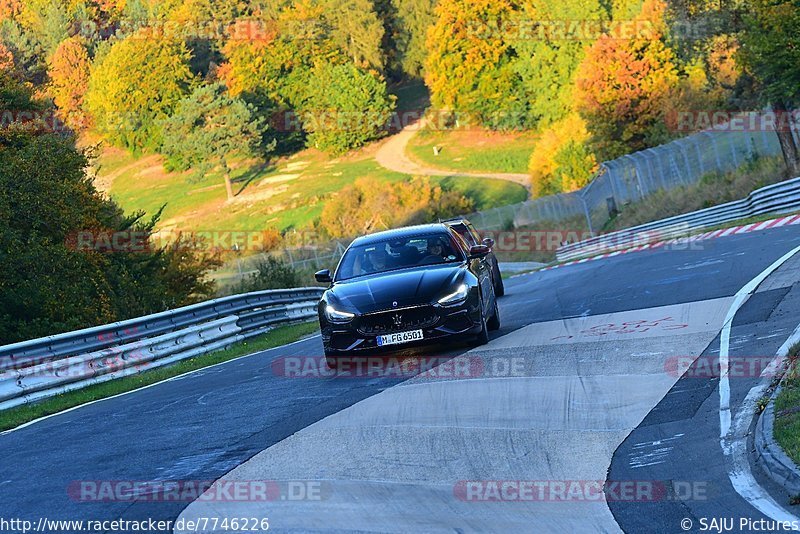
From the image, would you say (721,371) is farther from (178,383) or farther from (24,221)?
(24,221)

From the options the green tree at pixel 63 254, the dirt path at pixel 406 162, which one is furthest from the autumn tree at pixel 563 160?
the green tree at pixel 63 254

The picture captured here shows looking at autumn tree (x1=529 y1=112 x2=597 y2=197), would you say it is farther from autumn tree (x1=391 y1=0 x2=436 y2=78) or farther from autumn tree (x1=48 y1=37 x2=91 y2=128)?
autumn tree (x1=48 y1=37 x2=91 y2=128)

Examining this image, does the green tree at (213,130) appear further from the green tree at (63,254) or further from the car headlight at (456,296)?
the car headlight at (456,296)

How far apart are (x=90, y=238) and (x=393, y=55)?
98.6 metres

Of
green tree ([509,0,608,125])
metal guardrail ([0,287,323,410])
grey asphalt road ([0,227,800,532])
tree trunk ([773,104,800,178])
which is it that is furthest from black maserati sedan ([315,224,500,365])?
green tree ([509,0,608,125])

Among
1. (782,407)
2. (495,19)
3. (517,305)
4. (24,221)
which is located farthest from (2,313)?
(495,19)

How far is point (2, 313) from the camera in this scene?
21.3 metres

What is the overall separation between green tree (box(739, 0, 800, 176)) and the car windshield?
69.7 feet

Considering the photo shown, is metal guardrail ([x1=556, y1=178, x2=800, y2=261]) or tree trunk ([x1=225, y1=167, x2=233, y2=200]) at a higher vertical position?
metal guardrail ([x1=556, y1=178, x2=800, y2=261])

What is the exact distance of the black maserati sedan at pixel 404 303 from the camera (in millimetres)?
12547

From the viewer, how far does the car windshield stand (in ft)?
46.1

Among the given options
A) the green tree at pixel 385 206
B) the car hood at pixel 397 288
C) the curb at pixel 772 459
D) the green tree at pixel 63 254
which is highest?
the curb at pixel 772 459

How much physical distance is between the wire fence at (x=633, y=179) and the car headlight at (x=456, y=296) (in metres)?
20.8

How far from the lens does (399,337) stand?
12.5 meters
